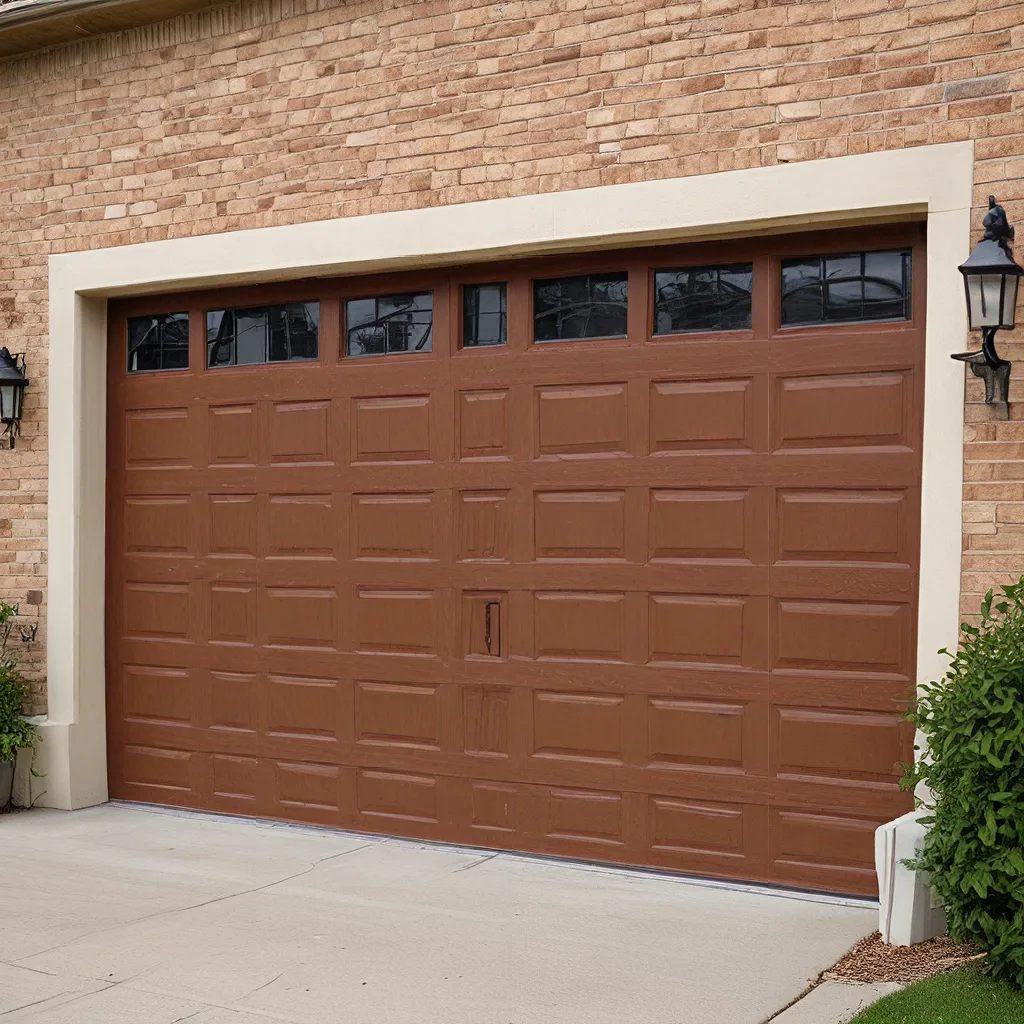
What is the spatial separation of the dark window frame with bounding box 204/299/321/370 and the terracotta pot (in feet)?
9.06

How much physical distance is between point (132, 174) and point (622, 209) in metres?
3.29

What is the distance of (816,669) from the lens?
619 cm

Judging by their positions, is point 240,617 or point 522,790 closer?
point 522,790

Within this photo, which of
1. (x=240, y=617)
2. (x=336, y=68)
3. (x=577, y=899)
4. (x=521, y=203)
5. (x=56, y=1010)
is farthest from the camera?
(x=240, y=617)

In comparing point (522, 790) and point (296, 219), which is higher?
point (296, 219)

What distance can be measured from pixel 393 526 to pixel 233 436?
4.18 feet

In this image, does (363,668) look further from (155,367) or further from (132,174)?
(132,174)

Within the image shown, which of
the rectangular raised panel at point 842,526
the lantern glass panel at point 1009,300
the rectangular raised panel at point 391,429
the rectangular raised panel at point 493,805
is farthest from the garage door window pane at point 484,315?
the lantern glass panel at point 1009,300

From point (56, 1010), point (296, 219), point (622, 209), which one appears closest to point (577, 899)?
point (56, 1010)

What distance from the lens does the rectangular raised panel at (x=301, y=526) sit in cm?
756

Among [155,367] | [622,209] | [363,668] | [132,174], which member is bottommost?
[363,668]

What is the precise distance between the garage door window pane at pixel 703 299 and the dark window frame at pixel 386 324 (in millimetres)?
1337

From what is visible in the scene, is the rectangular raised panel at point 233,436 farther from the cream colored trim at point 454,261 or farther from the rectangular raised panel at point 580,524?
the rectangular raised panel at point 580,524

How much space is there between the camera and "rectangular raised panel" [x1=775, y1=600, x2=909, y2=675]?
601cm
